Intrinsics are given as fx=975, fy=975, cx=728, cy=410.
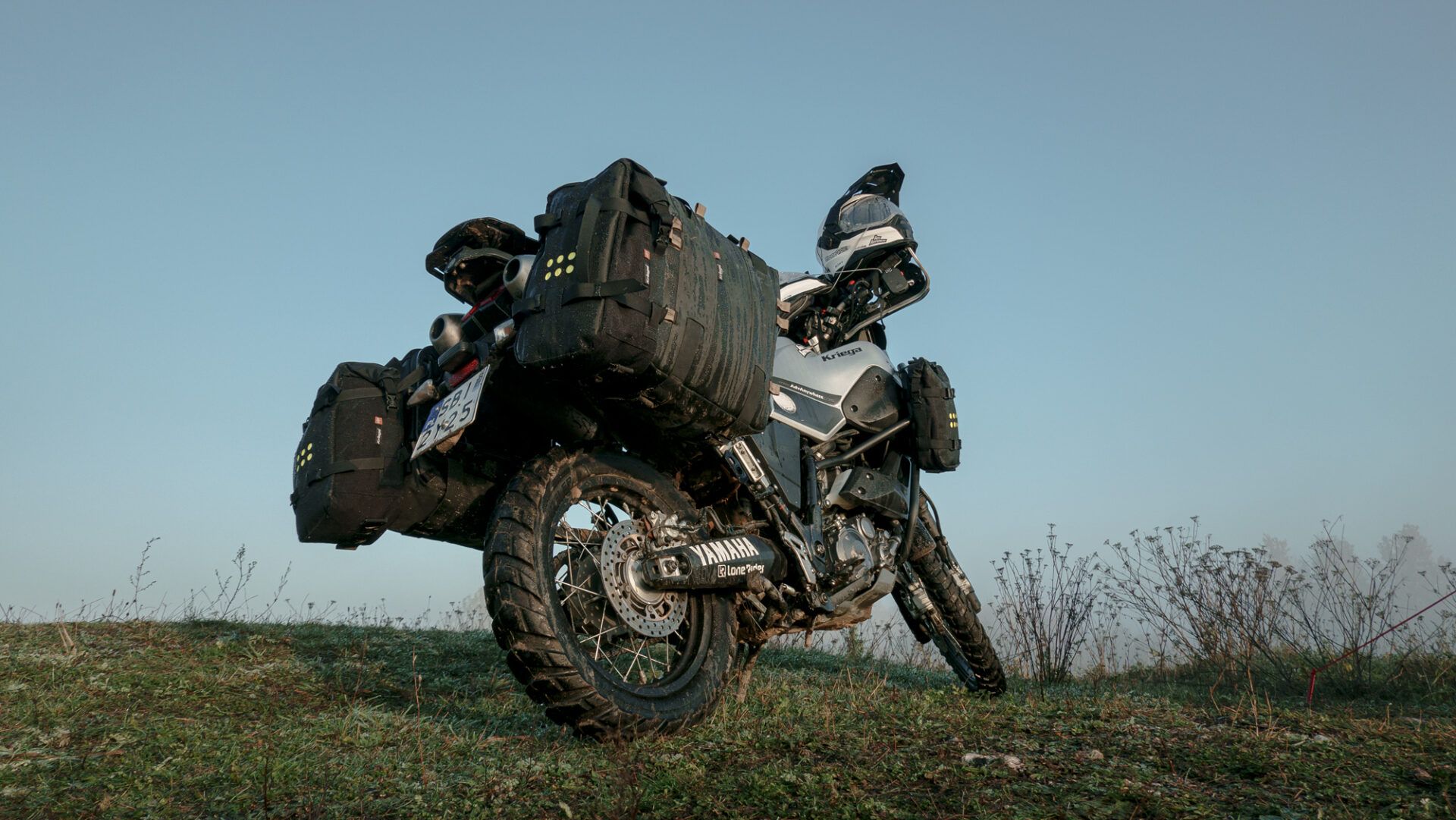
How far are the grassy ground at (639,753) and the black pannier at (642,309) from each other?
124 centimetres

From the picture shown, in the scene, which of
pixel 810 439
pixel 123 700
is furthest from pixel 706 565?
pixel 123 700

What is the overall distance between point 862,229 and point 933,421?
1286 mm

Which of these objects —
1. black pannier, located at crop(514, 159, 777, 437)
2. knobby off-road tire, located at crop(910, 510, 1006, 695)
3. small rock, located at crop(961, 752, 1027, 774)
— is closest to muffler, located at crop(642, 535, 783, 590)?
black pannier, located at crop(514, 159, 777, 437)

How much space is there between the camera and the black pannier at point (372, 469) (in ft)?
12.7

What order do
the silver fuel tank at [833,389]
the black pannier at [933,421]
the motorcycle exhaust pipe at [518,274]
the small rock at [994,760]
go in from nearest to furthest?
the small rock at [994,760] → the motorcycle exhaust pipe at [518,274] → the silver fuel tank at [833,389] → the black pannier at [933,421]

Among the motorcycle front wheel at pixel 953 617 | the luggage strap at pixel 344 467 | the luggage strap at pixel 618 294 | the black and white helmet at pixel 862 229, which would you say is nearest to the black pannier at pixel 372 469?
the luggage strap at pixel 344 467

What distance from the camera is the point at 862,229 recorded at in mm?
5898

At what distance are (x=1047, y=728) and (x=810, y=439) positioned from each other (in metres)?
1.93

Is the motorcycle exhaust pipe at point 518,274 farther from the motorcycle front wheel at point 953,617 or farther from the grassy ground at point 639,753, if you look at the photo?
the motorcycle front wheel at point 953,617

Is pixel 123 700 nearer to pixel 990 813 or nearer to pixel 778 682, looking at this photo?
pixel 778 682

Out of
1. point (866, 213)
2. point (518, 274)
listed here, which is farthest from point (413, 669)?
point (866, 213)

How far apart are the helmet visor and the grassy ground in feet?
8.99

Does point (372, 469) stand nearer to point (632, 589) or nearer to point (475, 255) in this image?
point (475, 255)

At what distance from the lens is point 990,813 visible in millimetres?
2486
